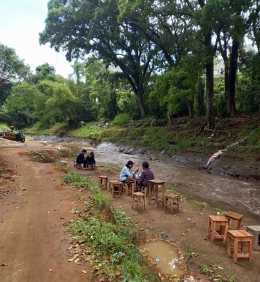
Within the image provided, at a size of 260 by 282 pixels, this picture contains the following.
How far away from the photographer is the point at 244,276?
16.2ft

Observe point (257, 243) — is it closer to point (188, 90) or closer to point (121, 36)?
point (188, 90)

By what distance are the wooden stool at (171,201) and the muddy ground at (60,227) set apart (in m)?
0.24

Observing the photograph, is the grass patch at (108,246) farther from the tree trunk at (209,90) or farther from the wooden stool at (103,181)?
the tree trunk at (209,90)

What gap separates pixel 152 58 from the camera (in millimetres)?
29938

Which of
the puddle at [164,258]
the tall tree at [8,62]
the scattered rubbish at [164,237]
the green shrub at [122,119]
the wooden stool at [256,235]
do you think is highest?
the tall tree at [8,62]

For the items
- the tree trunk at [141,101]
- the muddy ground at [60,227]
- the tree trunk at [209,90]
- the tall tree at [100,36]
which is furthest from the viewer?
the tree trunk at [141,101]

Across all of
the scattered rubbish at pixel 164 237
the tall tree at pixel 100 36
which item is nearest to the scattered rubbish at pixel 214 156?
the scattered rubbish at pixel 164 237

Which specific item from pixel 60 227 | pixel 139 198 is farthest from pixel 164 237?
pixel 60 227

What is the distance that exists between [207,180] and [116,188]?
240 inches

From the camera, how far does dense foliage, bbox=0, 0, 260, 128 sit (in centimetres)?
1795

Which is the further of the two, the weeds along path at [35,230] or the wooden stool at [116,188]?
the wooden stool at [116,188]

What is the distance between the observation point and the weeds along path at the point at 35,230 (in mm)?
4230

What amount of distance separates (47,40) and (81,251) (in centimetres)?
2763

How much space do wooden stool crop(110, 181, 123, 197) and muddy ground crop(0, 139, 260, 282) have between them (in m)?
0.28
